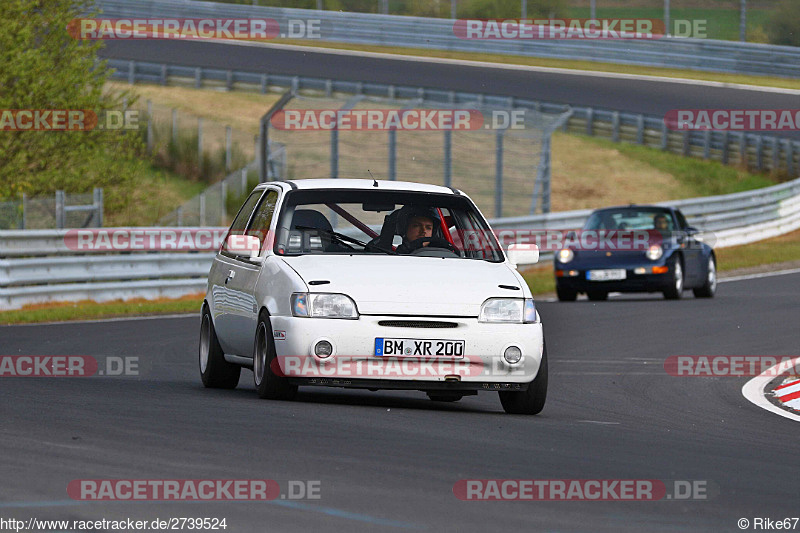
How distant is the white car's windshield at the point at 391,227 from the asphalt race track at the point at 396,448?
102 cm

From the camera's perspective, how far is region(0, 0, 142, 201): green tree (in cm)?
2720

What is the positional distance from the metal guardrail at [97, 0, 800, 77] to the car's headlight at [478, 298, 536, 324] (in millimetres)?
32251

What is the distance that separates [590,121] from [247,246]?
1431 inches

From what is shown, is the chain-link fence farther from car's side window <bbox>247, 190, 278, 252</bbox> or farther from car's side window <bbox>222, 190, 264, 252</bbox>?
car's side window <bbox>247, 190, 278, 252</bbox>

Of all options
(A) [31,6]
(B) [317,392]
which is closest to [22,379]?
(B) [317,392]

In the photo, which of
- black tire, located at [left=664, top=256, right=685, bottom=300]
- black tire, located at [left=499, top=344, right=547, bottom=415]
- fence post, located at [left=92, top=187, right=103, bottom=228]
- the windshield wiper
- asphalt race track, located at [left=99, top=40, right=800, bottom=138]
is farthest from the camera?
asphalt race track, located at [left=99, top=40, right=800, bottom=138]

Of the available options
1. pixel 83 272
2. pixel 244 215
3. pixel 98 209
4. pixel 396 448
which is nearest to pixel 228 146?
pixel 98 209

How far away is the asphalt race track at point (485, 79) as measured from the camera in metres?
39.5

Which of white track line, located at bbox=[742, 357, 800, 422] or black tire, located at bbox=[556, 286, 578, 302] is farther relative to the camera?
black tire, located at bbox=[556, 286, 578, 302]

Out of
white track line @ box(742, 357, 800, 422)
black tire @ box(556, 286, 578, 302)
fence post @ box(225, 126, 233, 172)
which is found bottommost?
fence post @ box(225, 126, 233, 172)

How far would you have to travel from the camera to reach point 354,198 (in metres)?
10.6

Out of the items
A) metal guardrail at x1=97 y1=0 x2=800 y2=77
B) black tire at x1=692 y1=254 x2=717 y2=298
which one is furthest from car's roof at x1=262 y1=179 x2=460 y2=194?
metal guardrail at x1=97 y1=0 x2=800 y2=77

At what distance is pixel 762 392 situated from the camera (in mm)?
11977

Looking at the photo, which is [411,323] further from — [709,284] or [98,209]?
[709,284]
